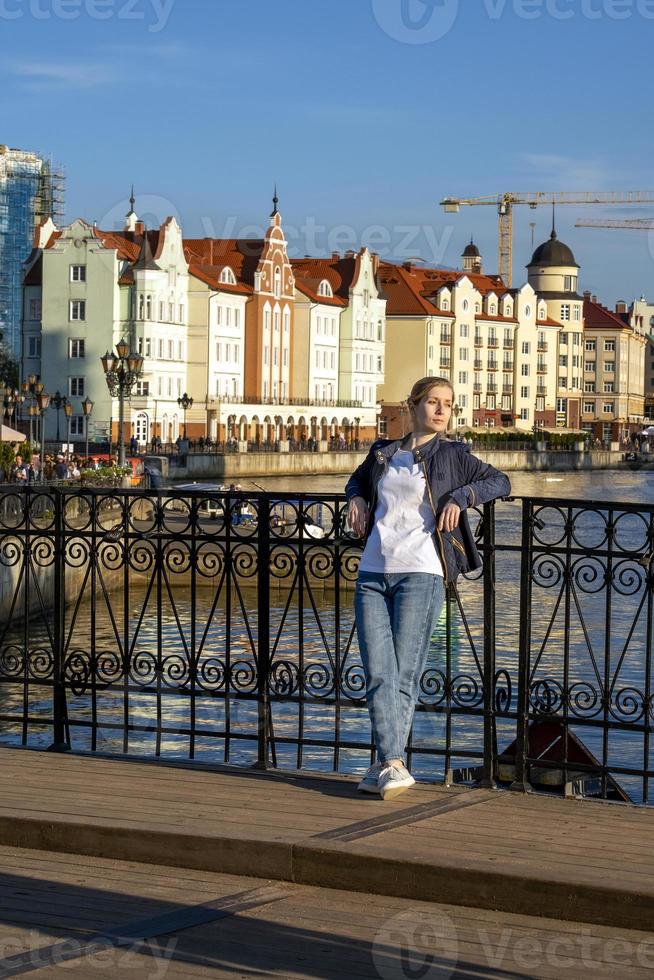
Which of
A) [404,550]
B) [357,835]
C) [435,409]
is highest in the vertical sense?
[435,409]

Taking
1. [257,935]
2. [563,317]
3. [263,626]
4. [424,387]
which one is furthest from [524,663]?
[563,317]

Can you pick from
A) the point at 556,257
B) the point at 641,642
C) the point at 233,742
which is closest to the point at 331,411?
the point at 556,257

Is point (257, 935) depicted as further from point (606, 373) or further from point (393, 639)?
point (606, 373)

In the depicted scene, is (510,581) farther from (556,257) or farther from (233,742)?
(556,257)

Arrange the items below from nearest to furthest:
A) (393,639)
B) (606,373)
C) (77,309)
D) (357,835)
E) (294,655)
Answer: (357,835), (393,639), (294,655), (77,309), (606,373)

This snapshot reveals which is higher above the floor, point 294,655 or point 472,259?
point 472,259

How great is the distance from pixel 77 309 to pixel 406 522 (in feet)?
267

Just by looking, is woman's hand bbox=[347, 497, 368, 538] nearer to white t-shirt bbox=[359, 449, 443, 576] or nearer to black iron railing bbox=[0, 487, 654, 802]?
white t-shirt bbox=[359, 449, 443, 576]

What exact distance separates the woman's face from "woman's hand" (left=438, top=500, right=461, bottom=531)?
0.36 meters

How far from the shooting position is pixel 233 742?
1892 cm

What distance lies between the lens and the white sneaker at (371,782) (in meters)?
6.73

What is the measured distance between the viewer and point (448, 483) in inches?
263

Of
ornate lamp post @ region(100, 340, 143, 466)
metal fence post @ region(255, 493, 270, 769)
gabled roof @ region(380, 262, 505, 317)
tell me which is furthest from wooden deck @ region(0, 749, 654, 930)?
gabled roof @ region(380, 262, 505, 317)

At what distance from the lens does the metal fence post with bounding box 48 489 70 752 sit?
807 cm
